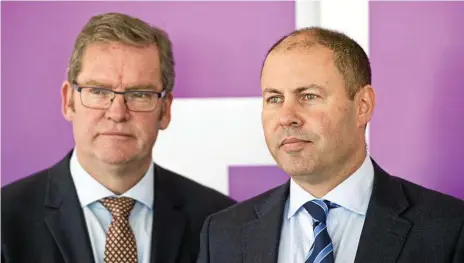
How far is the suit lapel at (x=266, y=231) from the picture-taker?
2.36 meters

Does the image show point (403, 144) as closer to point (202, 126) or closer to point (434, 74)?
point (434, 74)

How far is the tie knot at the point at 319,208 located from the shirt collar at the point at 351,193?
1 centimetres

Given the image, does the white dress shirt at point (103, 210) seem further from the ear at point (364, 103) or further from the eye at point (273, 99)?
the ear at point (364, 103)

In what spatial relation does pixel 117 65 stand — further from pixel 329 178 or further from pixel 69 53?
pixel 329 178

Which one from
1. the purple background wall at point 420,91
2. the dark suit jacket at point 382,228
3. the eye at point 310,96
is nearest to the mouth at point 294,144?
the eye at point 310,96

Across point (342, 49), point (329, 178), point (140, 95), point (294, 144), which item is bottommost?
point (329, 178)

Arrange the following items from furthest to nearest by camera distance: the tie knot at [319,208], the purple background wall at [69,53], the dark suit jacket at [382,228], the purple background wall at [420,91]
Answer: the purple background wall at [69,53] < the purple background wall at [420,91] < the tie knot at [319,208] < the dark suit jacket at [382,228]

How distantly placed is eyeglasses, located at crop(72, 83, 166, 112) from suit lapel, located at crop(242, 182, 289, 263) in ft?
1.77

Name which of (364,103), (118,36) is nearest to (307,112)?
(364,103)

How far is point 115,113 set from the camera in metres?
2.74

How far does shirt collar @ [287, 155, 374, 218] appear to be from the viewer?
7.72 feet

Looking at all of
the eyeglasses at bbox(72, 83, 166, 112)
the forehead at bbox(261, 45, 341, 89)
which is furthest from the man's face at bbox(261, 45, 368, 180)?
the eyeglasses at bbox(72, 83, 166, 112)

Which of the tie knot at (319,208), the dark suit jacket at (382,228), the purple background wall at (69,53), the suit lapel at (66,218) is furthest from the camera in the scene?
the purple background wall at (69,53)

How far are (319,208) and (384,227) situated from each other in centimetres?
18
